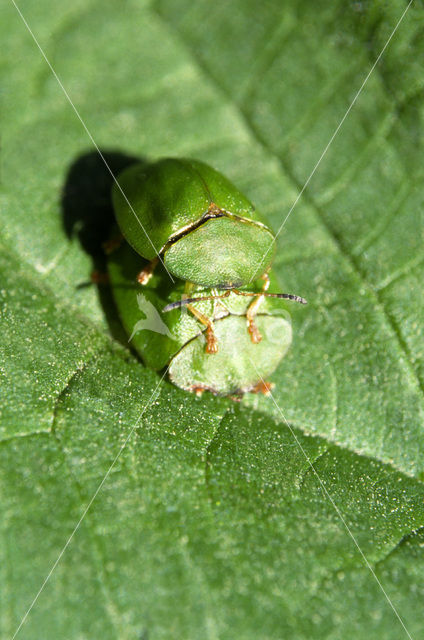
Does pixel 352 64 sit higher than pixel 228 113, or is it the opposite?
pixel 352 64

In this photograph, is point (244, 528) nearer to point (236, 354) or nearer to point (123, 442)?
point (123, 442)

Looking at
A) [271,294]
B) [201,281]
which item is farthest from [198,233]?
[271,294]

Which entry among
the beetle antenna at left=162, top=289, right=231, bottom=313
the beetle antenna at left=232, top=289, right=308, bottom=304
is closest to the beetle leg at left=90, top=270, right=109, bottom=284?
the beetle antenna at left=162, top=289, right=231, bottom=313

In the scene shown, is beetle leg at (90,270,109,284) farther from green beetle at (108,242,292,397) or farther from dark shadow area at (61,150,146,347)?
green beetle at (108,242,292,397)

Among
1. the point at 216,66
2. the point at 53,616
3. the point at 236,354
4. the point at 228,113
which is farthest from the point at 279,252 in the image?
the point at 53,616

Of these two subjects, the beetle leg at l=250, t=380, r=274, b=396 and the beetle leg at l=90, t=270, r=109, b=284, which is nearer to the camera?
the beetle leg at l=250, t=380, r=274, b=396

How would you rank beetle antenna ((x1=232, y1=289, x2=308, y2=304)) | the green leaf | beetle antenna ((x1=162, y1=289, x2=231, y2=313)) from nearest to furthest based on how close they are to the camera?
the green leaf
beetle antenna ((x1=162, y1=289, x2=231, y2=313))
beetle antenna ((x1=232, y1=289, x2=308, y2=304))

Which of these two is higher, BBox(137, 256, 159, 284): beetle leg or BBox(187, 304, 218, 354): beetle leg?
BBox(187, 304, 218, 354): beetle leg
